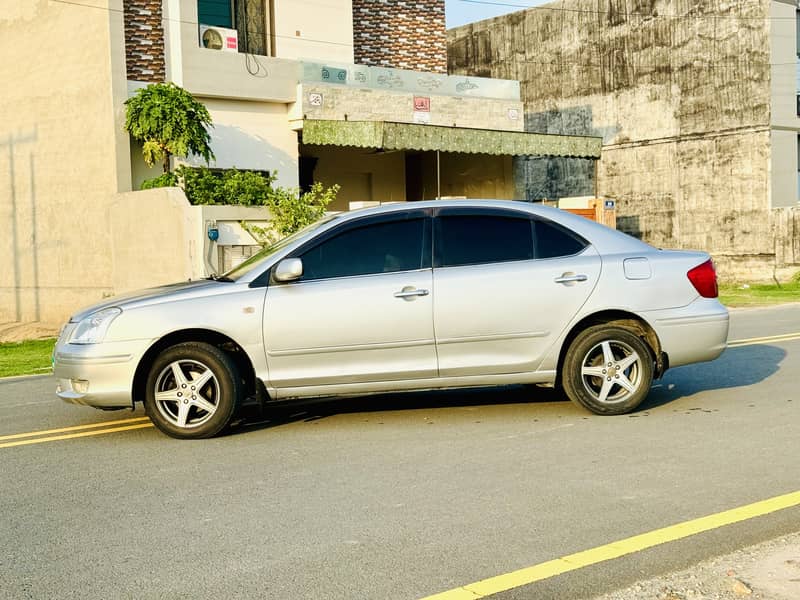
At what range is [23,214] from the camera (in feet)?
70.5

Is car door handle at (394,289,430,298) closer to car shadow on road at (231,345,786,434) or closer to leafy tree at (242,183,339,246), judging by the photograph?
car shadow on road at (231,345,786,434)

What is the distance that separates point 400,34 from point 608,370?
2255 centimetres

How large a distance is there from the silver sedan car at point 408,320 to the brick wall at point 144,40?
1443 centimetres

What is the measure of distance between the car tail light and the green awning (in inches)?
550

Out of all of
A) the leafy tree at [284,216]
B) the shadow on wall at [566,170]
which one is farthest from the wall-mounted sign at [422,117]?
the shadow on wall at [566,170]

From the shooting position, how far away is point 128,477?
20.6 ft

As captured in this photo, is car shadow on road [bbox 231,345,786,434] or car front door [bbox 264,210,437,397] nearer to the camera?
car front door [bbox 264,210,437,397]

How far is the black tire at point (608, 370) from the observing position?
7.77 meters

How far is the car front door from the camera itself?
7418mm

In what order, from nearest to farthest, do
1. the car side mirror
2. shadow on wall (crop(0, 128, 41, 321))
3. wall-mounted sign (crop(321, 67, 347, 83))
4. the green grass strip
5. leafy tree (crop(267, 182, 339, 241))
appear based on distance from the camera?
1. the car side mirror
2. the green grass strip
3. leafy tree (crop(267, 182, 339, 241))
4. shadow on wall (crop(0, 128, 41, 321))
5. wall-mounted sign (crop(321, 67, 347, 83))

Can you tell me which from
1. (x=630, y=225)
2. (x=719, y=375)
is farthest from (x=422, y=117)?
(x=719, y=375)

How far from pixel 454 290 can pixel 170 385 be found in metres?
2.23

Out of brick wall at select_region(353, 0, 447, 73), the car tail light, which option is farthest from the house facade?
the car tail light

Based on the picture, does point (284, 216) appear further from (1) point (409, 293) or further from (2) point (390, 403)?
(1) point (409, 293)
